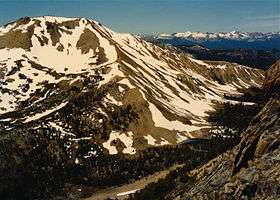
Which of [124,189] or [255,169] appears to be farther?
[124,189]

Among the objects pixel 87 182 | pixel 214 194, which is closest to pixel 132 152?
pixel 87 182

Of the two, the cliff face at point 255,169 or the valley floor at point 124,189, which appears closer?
the cliff face at point 255,169

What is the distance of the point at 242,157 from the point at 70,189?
131724 mm

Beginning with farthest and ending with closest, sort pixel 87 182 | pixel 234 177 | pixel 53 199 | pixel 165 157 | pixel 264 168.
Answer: pixel 165 157, pixel 87 182, pixel 53 199, pixel 234 177, pixel 264 168

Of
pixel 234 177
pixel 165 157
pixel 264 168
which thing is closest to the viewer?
pixel 264 168

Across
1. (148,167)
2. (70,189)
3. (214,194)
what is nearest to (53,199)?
(70,189)

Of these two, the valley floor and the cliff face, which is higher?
the cliff face

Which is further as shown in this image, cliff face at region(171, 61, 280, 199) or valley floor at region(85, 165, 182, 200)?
valley floor at region(85, 165, 182, 200)

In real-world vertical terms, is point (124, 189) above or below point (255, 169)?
below

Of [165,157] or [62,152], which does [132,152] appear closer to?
[165,157]

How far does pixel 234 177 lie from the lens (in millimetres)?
44219

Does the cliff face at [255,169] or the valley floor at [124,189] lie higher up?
the cliff face at [255,169]

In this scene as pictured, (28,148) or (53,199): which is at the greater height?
(28,148)

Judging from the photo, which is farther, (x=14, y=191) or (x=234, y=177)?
(x=14, y=191)
